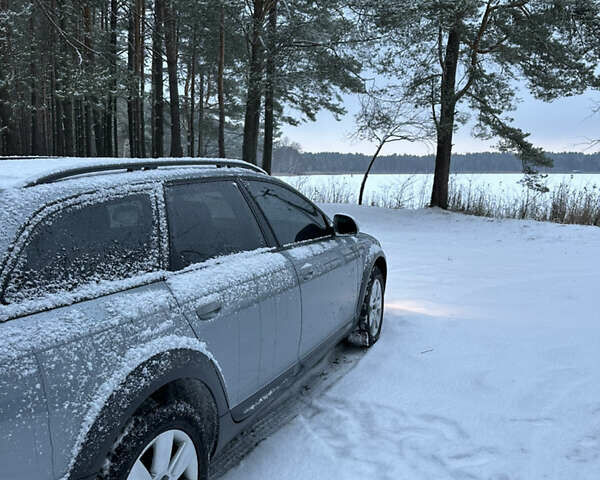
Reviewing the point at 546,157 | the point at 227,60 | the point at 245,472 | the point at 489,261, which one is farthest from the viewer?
Answer: the point at 227,60

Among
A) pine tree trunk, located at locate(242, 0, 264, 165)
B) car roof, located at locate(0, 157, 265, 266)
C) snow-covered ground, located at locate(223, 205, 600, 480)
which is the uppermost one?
pine tree trunk, located at locate(242, 0, 264, 165)

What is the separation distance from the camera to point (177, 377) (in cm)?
191

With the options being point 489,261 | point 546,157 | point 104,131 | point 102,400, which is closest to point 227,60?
point 104,131

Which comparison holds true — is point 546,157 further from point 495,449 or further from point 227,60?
point 227,60

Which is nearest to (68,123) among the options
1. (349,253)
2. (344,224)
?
(344,224)

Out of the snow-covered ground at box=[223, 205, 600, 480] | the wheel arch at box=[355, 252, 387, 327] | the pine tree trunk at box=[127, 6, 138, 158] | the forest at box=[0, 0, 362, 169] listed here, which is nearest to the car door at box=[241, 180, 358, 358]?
Answer: the wheel arch at box=[355, 252, 387, 327]

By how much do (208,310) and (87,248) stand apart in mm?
610

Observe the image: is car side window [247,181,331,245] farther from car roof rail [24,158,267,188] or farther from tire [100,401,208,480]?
tire [100,401,208,480]

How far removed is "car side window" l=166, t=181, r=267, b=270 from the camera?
2.26 metres

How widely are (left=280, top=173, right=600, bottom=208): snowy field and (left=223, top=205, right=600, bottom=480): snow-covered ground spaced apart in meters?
8.35

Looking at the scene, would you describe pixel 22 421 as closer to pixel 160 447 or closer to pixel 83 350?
pixel 83 350

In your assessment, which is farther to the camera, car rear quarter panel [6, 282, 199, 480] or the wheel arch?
the wheel arch

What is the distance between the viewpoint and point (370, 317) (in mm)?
4438

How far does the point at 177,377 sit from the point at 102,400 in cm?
35
